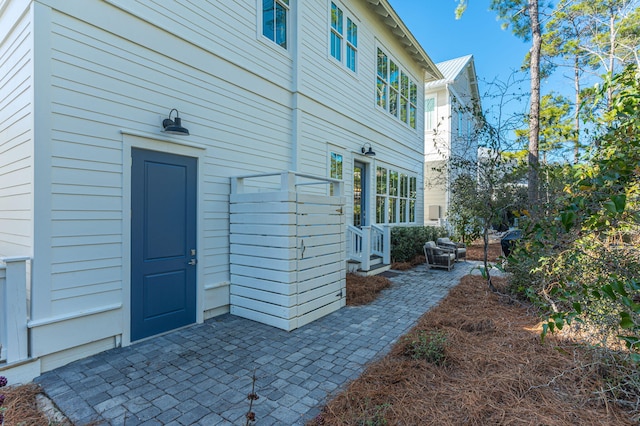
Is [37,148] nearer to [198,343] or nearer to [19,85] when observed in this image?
[19,85]

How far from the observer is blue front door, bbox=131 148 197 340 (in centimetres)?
396

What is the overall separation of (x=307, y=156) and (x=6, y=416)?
18.6 feet

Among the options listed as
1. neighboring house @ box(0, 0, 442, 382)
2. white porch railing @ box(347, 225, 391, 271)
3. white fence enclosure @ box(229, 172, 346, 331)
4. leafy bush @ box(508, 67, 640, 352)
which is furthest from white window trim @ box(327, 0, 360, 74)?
leafy bush @ box(508, 67, 640, 352)

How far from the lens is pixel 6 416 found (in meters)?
2.49

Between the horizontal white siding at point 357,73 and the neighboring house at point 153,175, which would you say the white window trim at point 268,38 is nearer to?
the neighboring house at point 153,175

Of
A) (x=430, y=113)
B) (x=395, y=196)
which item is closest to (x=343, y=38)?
(x=395, y=196)

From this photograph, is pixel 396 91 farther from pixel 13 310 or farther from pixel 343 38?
pixel 13 310

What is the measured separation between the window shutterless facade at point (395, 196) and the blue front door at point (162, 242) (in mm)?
6298

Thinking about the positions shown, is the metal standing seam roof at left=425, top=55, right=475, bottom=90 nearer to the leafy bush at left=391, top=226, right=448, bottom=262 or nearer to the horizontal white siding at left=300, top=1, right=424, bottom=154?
the horizontal white siding at left=300, top=1, right=424, bottom=154

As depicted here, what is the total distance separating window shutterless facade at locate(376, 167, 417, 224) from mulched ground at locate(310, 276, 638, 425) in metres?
6.03

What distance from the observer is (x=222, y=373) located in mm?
3271

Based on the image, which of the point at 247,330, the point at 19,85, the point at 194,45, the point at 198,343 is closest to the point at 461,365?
the point at 247,330

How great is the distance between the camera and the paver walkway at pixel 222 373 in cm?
265

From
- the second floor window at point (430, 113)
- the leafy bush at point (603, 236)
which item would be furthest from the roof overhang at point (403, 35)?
the leafy bush at point (603, 236)
